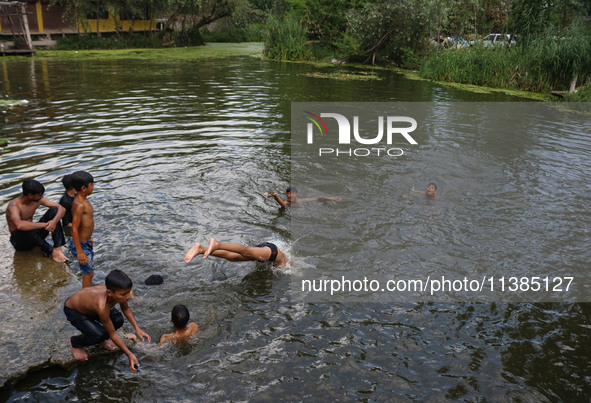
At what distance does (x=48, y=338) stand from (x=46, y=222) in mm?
2242

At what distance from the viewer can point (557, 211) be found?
852 centimetres

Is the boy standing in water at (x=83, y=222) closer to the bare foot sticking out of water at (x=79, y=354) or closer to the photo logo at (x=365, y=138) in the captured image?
the bare foot sticking out of water at (x=79, y=354)

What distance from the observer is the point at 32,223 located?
622 cm

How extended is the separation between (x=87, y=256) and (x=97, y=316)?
1303 mm

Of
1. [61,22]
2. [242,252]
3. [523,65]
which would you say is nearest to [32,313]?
[242,252]

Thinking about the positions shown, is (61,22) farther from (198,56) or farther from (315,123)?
(315,123)

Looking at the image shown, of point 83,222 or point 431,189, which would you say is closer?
point 83,222

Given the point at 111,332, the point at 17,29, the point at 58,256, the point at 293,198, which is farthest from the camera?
the point at 17,29

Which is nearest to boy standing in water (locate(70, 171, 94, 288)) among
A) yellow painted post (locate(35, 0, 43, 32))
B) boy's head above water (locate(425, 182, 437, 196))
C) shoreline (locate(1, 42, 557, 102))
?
boy's head above water (locate(425, 182, 437, 196))

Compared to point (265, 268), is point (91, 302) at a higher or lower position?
higher

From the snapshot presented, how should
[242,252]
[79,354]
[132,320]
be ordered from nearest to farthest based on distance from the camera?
[79,354]
[132,320]
[242,252]

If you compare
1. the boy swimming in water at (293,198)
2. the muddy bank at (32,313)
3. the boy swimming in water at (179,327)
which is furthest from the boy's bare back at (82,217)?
the boy swimming in water at (293,198)

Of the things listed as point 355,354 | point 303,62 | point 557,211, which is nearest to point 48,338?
point 355,354

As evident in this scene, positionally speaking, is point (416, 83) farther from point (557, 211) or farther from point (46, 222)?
point (46, 222)
